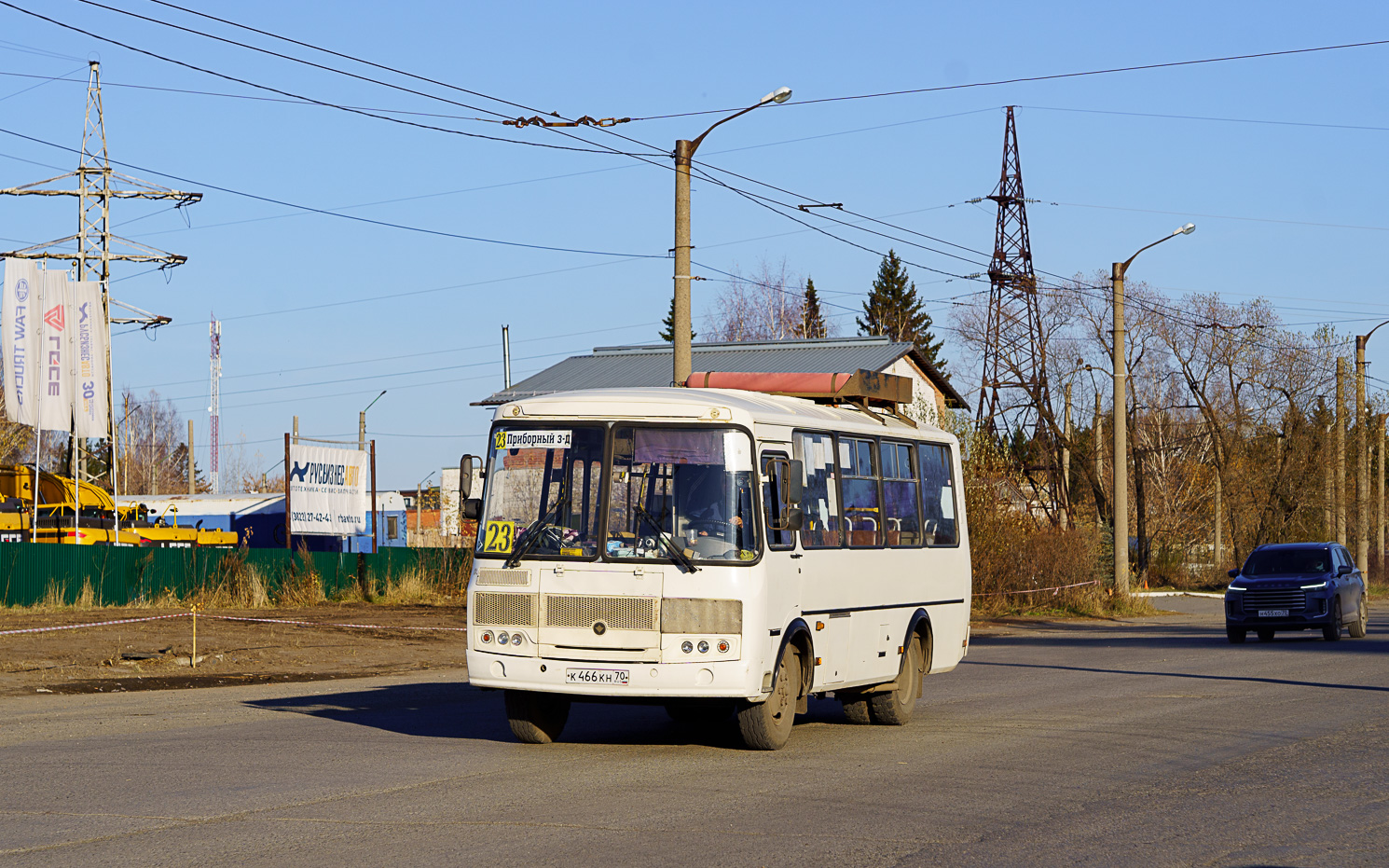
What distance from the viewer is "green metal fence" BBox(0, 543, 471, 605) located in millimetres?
28688

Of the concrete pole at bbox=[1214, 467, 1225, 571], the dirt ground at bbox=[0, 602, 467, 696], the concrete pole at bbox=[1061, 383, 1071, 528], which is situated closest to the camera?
the dirt ground at bbox=[0, 602, 467, 696]

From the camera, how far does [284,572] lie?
1300 inches

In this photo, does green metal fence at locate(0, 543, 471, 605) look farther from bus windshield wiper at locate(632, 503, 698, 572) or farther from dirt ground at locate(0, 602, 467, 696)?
bus windshield wiper at locate(632, 503, 698, 572)

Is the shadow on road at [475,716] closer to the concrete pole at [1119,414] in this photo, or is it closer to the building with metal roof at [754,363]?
the concrete pole at [1119,414]

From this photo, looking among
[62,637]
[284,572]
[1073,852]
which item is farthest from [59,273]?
[1073,852]

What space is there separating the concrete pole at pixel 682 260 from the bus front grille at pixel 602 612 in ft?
29.2

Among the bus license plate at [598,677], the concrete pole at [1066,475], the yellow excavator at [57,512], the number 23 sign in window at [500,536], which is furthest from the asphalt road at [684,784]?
the concrete pole at [1066,475]

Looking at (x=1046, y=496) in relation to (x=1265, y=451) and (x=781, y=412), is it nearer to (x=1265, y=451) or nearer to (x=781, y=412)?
(x=1265, y=451)

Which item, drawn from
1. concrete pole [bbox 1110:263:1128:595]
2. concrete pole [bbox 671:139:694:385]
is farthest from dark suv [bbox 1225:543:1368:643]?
concrete pole [bbox 671:139:694:385]

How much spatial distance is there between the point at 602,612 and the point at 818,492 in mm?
2450

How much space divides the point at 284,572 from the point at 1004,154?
108ft

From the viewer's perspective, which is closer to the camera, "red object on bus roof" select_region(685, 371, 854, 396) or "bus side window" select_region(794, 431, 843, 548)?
"bus side window" select_region(794, 431, 843, 548)

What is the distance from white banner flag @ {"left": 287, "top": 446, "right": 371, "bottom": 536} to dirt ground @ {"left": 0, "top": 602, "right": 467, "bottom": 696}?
745 centimetres

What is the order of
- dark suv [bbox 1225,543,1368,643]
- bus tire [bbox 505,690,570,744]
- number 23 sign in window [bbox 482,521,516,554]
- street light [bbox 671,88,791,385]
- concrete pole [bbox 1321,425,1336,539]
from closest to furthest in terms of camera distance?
number 23 sign in window [bbox 482,521,516,554]
bus tire [bbox 505,690,570,744]
street light [bbox 671,88,791,385]
dark suv [bbox 1225,543,1368,643]
concrete pole [bbox 1321,425,1336,539]
